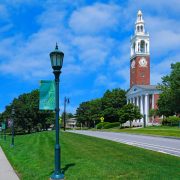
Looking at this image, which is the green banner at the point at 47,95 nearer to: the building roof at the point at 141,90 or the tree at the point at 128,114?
the tree at the point at 128,114

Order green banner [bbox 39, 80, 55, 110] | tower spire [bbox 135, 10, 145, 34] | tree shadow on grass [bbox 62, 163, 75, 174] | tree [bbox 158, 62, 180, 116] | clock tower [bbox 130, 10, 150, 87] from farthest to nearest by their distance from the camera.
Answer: tower spire [bbox 135, 10, 145, 34] < clock tower [bbox 130, 10, 150, 87] < tree [bbox 158, 62, 180, 116] < tree shadow on grass [bbox 62, 163, 75, 174] < green banner [bbox 39, 80, 55, 110]

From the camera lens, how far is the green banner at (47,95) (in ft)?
39.8

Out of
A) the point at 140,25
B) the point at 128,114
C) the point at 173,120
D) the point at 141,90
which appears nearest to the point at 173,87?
the point at 173,120

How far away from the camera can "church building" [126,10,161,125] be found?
119 metres

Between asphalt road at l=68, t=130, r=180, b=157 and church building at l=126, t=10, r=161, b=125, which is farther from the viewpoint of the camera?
church building at l=126, t=10, r=161, b=125

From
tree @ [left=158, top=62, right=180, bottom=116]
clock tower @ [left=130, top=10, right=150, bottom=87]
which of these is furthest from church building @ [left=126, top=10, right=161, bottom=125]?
tree @ [left=158, top=62, right=180, bottom=116]

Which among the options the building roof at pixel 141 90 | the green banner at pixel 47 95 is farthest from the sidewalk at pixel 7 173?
the building roof at pixel 141 90

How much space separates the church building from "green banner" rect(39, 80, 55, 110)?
103 m

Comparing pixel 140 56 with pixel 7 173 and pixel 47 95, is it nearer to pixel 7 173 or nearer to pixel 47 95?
pixel 7 173

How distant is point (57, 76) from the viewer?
1186 cm

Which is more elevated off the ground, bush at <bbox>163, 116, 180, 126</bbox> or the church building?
the church building

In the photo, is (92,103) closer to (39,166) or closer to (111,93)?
(111,93)

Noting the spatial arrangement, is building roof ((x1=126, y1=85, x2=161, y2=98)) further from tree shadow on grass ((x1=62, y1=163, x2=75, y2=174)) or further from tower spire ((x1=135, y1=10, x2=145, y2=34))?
tree shadow on grass ((x1=62, y1=163, x2=75, y2=174))

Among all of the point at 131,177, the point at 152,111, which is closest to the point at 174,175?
the point at 131,177
